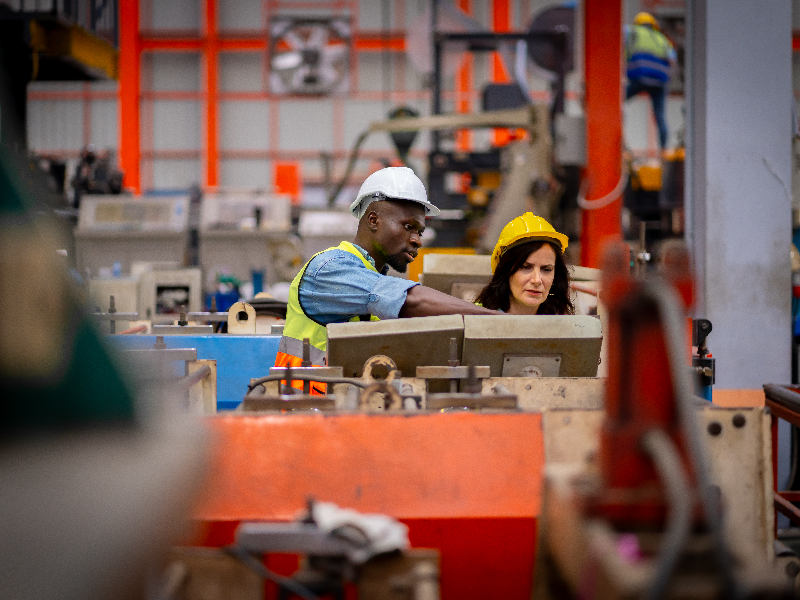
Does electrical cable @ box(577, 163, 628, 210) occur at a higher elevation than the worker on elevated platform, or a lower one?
lower

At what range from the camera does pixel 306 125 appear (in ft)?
50.3

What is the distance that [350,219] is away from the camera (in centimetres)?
668

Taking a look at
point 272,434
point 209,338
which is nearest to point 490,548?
point 272,434

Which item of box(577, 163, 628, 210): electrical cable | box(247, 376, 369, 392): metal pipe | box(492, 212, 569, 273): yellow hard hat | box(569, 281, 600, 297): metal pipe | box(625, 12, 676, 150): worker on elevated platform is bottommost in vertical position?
box(247, 376, 369, 392): metal pipe

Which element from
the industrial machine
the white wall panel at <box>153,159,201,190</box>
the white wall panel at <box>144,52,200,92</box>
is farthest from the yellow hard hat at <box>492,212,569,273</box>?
the white wall panel at <box>144,52,200,92</box>

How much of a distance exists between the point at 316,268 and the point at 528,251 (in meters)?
0.87

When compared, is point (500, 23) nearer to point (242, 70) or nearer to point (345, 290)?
point (242, 70)

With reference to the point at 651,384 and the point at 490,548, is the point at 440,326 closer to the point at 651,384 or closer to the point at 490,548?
the point at 490,548

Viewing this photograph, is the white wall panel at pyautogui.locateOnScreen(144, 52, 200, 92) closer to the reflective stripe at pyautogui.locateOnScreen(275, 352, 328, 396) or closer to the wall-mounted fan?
the wall-mounted fan

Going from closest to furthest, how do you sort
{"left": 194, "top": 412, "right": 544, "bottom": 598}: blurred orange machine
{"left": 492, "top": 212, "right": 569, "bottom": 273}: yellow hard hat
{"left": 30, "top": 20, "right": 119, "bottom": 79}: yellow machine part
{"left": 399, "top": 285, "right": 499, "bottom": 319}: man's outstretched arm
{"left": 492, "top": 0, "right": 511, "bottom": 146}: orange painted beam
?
1. {"left": 194, "top": 412, "right": 544, "bottom": 598}: blurred orange machine
2. {"left": 399, "top": 285, "right": 499, "bottom": 319}: man's outstretched arm
3. {"left": 492, "top": 212, "right": 569, "bottom": 273}: yellow hard hat
4. {"left": 30, "top": 20, "right": 119, "bottom": 79}: yellow machine part
5. {"left": 492, "top": 0, "right": 511, "bottom": 146}: orange painted beam

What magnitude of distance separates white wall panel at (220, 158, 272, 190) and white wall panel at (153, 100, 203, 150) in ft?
2.83

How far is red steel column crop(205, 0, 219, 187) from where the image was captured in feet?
48.2

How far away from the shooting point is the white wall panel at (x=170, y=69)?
49.4 feet

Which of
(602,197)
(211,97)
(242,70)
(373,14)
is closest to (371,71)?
(373,14)
